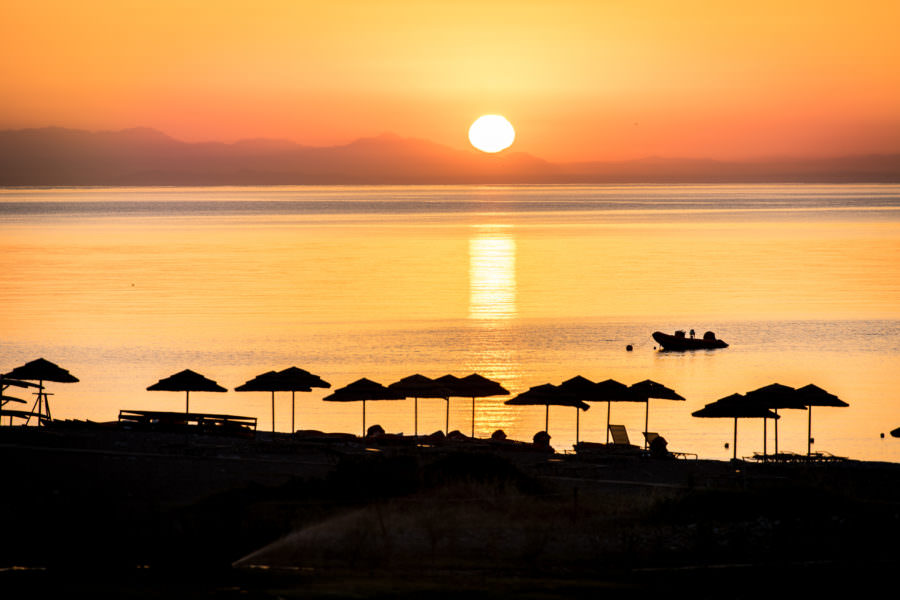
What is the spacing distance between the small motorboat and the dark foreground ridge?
29561mm

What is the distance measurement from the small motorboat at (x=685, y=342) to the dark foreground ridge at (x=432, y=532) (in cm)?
2956

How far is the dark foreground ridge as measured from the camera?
16.7 meters

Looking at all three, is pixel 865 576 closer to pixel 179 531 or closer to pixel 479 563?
pixel 479 563

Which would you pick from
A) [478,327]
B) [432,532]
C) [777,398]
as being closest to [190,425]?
[432,532]

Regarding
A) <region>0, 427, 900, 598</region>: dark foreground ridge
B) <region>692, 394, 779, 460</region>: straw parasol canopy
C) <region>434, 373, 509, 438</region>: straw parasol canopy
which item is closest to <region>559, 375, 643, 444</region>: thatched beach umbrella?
<region>434, 373, 509, 438</region>: straw parasol canopy

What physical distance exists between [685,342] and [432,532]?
3610cm

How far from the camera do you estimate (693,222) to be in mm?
199375

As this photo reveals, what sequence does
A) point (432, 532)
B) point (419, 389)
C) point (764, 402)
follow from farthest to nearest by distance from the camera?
point (419, 389)
point (764, 402)
point (432, 532)

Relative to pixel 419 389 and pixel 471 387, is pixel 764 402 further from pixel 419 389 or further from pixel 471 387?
pixel 419 389

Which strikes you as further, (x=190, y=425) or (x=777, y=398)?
(x=190, y=425)

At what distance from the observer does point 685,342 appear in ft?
174

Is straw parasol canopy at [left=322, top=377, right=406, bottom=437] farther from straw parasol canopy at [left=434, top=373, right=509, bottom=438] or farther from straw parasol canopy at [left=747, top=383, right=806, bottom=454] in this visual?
straw parasol canopy at [left=747, top=383, right=806, bottom=454]

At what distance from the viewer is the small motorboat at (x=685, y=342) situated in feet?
175

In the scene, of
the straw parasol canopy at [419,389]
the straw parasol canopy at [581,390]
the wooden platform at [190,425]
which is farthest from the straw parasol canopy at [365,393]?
the straw parasol canopy at [581,390]
